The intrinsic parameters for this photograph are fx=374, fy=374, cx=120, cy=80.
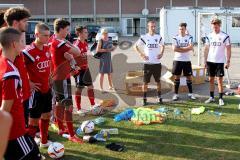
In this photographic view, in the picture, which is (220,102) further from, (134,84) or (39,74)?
(39,74)

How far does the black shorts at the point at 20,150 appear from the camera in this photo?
12.1ft

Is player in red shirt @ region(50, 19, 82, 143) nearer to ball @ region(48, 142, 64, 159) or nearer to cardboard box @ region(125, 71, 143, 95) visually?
ball @ region(48, 142, 64, 159)

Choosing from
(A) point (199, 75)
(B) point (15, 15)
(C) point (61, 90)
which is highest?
(B) point (15, 15)

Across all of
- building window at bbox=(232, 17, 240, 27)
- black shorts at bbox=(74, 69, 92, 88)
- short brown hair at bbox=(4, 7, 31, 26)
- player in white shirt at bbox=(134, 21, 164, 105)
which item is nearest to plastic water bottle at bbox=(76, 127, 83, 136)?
black shorts at bbox=(74, 69, 92, 88)

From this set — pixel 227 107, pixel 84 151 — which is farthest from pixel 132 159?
pixel 227 107

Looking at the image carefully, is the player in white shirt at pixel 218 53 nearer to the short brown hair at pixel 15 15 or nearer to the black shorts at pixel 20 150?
the short brown hair at pixel 15 15

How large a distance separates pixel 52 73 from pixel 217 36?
444 cm

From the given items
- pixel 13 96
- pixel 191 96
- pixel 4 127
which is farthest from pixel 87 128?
pixel 4 127

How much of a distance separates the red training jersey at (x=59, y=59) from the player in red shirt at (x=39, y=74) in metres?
0.42

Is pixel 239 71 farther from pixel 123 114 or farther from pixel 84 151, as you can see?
pixel 84 151

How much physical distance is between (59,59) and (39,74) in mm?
800

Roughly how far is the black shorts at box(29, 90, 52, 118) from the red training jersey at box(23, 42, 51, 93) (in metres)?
0.08

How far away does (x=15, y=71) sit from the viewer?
3684 millimetres

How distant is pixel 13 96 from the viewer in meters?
3.66
